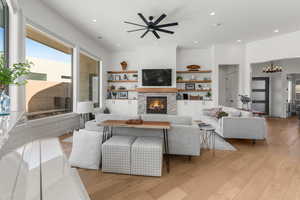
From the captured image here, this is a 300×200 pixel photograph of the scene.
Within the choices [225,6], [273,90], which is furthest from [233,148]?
[273,90]

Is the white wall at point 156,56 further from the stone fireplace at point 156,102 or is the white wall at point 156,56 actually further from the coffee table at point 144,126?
the coffee table at point 144,126

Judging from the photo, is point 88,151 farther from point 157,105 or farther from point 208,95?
point 208,95

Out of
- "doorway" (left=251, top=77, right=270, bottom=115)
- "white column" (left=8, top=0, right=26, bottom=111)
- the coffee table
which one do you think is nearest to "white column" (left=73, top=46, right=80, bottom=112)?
"white column" (left=8, top=0, right=26, bottom=111)

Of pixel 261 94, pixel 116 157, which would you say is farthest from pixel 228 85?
pixel 116 157

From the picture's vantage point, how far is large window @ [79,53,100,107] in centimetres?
536

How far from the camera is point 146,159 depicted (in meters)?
2.19

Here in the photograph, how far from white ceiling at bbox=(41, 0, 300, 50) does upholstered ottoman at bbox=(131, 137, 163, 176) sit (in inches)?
121

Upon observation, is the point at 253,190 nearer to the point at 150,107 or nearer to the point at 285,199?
the point at 285,199

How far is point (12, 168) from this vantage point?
0.53 m

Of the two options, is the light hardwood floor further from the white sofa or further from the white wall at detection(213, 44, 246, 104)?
the white wall at detection(213, 44, 246, 104)

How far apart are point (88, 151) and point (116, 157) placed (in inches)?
19.0

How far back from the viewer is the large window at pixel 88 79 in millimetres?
5363

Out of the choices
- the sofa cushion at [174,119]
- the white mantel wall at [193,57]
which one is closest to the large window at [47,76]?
the sofa cushion at [174,119]

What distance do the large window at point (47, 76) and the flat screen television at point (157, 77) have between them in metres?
2.96
